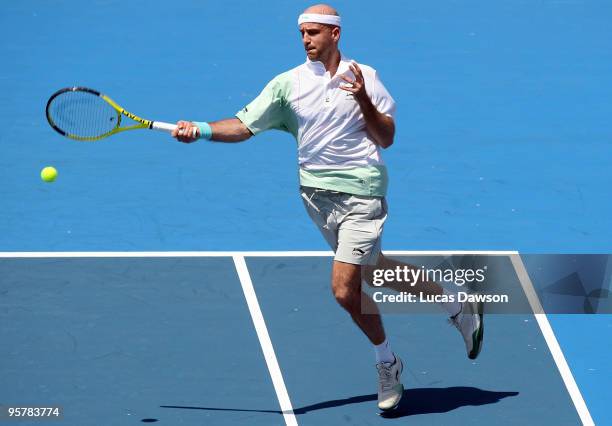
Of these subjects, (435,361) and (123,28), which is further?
(123,28)

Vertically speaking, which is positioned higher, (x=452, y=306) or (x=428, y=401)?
(x=452, y=306)

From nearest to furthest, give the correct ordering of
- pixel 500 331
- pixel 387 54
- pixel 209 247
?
pixel 500 331
pixel 209 247
pixel 387 54

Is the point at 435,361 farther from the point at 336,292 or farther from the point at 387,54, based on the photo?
the point at 387,54

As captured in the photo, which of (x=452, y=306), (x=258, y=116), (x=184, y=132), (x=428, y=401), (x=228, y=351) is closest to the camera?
(x=184, y=132)

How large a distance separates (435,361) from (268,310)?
4.41 feet

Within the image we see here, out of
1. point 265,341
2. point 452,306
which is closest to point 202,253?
point 265,341

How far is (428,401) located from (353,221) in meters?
1.29

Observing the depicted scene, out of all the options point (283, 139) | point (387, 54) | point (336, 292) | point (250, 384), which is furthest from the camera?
point (387, 54)

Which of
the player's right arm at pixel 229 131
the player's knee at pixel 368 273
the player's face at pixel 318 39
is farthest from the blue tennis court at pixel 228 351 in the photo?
the player's face at pixel 318 39

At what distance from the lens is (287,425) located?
774cm

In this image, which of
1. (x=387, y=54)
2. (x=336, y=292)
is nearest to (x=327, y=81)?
(x=336, y=292)

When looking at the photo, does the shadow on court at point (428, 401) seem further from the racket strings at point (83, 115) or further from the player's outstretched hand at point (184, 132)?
the racket strings at point (83, 115)

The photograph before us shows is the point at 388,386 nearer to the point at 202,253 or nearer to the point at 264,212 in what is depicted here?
the point at 202,253

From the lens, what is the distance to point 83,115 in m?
8.29
